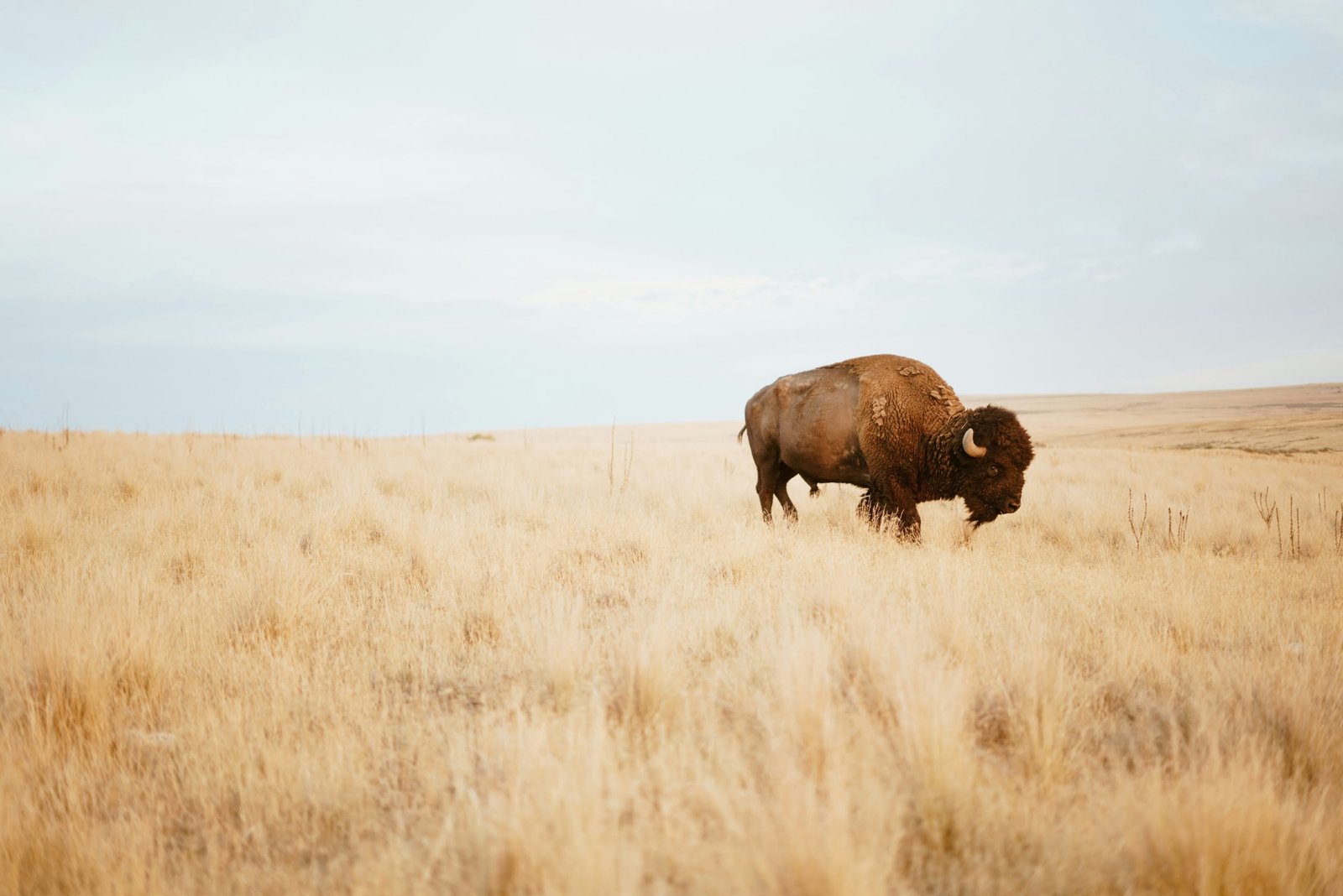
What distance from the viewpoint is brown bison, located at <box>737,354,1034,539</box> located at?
23.1 ft

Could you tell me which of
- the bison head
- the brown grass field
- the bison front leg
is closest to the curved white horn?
the bison head

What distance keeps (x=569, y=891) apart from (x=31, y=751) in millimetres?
2354

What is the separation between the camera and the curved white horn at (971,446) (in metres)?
6.78

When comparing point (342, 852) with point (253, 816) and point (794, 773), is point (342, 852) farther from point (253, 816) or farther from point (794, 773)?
point (794, 773)

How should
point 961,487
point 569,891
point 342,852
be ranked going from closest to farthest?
point 569,891 < point 342,852 < point 961,487

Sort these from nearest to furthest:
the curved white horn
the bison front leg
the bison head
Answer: the curved white horn < the bison head < the bison front leg

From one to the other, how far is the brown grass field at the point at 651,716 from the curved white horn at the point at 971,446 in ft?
3.85

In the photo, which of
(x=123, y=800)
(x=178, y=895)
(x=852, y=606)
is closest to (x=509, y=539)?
(x=852, y=606)

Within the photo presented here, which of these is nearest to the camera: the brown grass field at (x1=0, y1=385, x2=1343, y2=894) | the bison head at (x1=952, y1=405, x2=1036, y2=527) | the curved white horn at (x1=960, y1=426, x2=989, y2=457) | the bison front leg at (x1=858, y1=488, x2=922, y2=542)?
the brown grass field at (x1=0, y1=385, x2=1343, y2=894)

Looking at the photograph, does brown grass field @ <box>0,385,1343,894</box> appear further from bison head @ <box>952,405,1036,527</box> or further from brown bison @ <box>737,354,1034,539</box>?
brown bison @ <box>737,354,1034,539</box>

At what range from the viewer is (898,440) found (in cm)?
758

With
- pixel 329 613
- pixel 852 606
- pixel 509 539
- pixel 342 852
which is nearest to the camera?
pixel 342 852

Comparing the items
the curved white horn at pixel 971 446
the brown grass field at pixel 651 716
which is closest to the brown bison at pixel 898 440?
the curved white horn at pixel 971 446

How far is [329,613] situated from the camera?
430 cm
